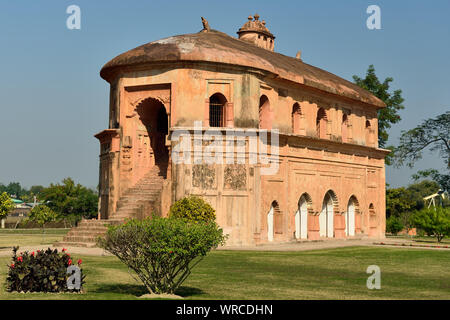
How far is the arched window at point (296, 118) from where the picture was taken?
3197 cm

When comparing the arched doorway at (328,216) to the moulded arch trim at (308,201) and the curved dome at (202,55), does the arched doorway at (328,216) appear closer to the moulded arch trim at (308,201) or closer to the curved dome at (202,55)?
the moulded arch trim at (308,201)

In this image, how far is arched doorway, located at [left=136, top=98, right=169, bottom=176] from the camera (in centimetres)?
2882

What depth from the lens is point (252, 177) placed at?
26.9 metres

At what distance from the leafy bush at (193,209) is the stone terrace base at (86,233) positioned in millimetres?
2287

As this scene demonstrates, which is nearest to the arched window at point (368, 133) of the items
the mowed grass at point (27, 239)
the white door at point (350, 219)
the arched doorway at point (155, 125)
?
the white door at point (350, 219)

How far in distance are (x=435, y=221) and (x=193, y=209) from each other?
14.0 meters

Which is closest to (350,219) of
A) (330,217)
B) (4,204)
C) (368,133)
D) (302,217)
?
(330,217)

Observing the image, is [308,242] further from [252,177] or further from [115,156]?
[115,156]

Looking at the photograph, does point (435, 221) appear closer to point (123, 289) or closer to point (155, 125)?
point (155, 125)

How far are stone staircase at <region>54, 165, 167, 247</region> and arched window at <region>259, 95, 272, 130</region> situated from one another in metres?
5.02

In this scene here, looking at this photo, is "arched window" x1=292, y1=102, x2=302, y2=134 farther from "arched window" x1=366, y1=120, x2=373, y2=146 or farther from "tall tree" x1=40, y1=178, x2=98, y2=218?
"tall tree" x1=40, y1=178, x2=98, y2=218

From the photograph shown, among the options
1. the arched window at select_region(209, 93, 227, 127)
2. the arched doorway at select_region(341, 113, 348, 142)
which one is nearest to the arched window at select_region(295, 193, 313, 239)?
the arched doorway at select_region(341, 113, 348, 142)
